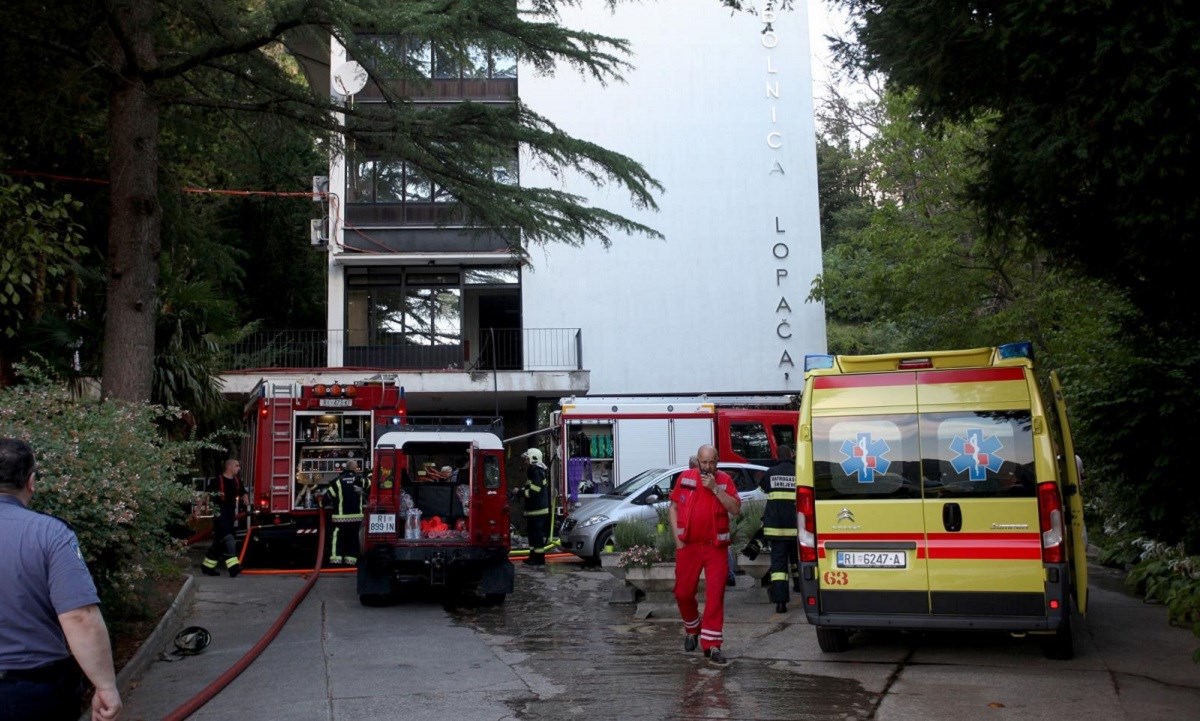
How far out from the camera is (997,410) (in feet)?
27.2

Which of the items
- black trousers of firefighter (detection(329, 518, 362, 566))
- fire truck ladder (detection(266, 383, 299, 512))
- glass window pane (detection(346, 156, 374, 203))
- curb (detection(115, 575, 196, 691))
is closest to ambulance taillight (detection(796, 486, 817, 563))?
curb (detection(115, 575, 196, 691))

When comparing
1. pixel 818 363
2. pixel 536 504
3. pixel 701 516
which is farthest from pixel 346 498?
pixel 818 363

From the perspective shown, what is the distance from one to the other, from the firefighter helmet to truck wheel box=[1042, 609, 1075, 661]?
23.4 ft

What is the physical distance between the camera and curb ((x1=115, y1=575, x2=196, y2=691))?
835 cm

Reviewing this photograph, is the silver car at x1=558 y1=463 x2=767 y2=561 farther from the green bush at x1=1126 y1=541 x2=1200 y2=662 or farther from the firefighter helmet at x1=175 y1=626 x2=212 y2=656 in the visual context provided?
the firefighter helmet at x1=175 y1=626 x2=212 y2=656

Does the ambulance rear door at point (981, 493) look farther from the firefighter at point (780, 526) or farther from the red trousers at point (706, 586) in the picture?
the firefighter at point (780, 526)

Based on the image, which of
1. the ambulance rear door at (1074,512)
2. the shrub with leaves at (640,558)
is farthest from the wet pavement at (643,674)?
the ambulance rear door at (1074,512)

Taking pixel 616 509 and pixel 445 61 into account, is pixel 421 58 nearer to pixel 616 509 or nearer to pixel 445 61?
pixel 445 61

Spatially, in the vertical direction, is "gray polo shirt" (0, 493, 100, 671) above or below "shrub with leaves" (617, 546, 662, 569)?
above

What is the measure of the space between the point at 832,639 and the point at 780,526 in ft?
8.28

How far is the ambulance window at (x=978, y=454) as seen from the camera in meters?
8.14

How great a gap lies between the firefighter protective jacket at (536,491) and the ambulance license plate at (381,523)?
14.9 feet

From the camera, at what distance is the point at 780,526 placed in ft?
37.7

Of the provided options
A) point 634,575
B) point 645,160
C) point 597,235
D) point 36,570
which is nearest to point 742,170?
point 645,160
